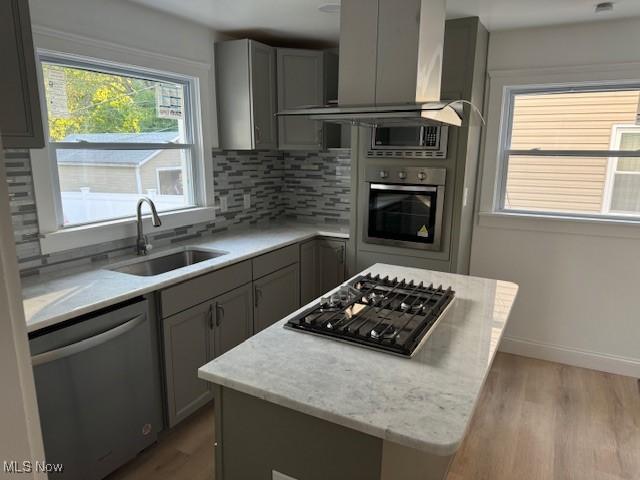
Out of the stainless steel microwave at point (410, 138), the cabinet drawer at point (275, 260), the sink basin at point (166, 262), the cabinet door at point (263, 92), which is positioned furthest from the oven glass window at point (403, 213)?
the sink basin at point (166, 262)

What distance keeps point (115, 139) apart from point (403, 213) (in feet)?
6.42

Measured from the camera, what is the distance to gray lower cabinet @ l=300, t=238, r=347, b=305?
3432mm

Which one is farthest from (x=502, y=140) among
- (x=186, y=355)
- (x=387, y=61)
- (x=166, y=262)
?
(x=186, y=355)

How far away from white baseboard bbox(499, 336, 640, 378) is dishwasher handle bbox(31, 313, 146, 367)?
276cm

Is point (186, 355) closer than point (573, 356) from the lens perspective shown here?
Yes

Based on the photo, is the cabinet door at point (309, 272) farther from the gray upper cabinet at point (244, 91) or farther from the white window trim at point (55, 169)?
the gray upper cabinet at point (244, 91)

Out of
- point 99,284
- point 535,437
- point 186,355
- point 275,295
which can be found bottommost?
point 535,437

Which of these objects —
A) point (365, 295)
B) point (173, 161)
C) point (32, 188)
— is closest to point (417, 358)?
point (365, 295)

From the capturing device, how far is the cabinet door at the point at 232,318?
2561 mm

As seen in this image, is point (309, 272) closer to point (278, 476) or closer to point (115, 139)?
A: point (115, 139)

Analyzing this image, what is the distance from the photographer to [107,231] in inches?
99.3

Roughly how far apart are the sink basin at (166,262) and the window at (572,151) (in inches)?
89.1

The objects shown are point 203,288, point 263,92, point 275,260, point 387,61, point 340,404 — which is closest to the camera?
point 340,404

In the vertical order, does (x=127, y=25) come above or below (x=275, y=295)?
above
